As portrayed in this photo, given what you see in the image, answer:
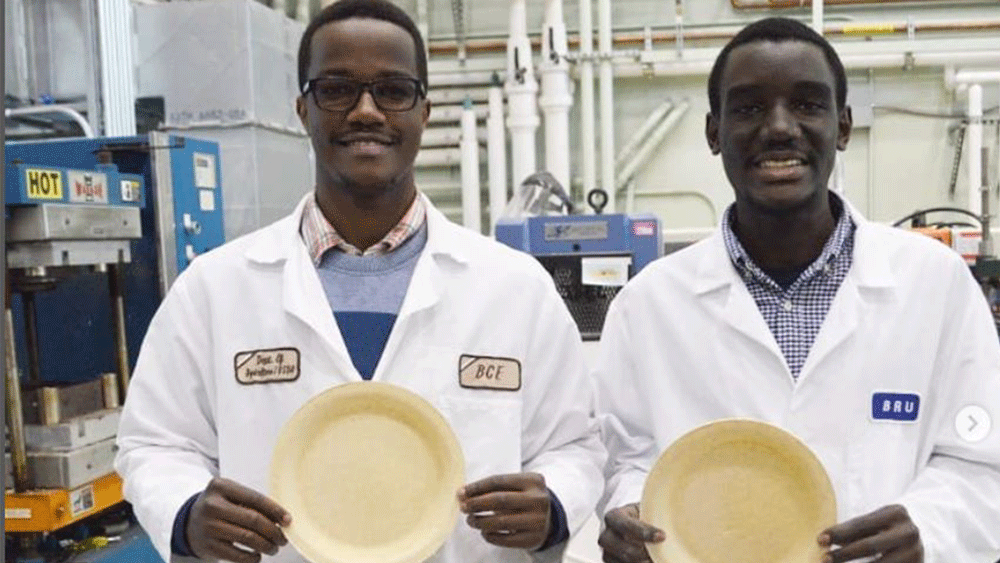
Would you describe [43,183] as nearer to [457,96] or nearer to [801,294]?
[801,294]

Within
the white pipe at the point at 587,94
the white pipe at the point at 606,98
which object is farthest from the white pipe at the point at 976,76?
the white pipe at the point at 587,94

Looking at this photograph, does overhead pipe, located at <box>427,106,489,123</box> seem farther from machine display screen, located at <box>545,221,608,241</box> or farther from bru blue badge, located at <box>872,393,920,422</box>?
bru blue badge, located at <box>872,393,920,422</box>

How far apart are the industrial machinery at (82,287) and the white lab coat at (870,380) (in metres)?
1.32

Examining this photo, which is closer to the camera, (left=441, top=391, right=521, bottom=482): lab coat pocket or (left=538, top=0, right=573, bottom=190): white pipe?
(left=441, top=391, right=521, bottom=482): lab coat pocket

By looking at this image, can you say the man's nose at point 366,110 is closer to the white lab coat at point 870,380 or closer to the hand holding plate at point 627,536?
the white lab coat at point 870,380

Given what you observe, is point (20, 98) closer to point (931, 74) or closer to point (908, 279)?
point (908, 279)

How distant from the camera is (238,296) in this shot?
1258 mm

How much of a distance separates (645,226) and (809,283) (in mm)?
1623

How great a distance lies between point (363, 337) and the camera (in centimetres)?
123

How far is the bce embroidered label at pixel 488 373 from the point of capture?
1.23 m

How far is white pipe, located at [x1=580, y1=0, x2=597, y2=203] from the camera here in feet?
15.1

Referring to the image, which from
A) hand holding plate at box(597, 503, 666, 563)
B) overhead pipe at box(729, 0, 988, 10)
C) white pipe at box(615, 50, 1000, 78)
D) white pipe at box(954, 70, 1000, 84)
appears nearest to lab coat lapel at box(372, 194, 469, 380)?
hand holding plate at box(597, 503, 666, 563)

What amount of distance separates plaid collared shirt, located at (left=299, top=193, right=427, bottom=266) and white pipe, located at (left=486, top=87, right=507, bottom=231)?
10.8 feet

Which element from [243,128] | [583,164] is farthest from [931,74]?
[243,128]
